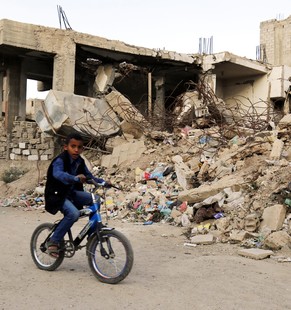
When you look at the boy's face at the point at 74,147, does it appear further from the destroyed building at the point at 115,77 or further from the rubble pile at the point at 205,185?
the destroyed building at the point at 115,77

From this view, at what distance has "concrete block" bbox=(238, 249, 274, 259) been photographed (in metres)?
5.09

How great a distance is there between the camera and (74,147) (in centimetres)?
432

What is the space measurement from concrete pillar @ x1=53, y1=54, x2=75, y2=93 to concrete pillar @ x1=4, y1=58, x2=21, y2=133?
6.86 ft

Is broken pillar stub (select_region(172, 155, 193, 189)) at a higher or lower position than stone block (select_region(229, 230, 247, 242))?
higher

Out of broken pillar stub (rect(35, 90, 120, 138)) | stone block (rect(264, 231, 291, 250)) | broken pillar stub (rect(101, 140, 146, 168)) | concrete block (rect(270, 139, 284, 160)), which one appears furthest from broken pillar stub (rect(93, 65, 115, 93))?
stone block (rect(264, 231, 291, 250))

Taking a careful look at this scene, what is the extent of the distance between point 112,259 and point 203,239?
7.95ft

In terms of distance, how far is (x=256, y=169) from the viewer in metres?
8.04

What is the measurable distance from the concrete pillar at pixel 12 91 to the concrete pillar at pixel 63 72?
209 cm

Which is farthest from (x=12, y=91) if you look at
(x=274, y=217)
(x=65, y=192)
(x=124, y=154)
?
(x=65, y=192)

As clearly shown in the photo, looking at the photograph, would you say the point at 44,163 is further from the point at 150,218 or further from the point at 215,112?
the point at 150,218

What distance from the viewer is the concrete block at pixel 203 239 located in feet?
19.8

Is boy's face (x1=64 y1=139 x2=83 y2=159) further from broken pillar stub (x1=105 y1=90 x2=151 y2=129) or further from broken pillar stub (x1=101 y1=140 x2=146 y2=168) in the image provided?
broken pillar stub (x1=105 y1=90 x2=151 y2=129)

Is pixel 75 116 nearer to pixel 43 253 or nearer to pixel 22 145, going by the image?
pixel 22 145

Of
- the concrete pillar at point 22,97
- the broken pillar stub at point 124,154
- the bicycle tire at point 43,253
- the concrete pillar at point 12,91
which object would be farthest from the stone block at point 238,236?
the concrete pillar at point 22,97
